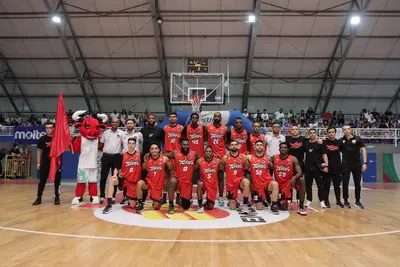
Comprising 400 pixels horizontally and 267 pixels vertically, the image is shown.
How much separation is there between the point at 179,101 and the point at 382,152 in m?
11.3

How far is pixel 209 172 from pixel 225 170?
0.45m

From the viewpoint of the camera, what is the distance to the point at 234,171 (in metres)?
5.94

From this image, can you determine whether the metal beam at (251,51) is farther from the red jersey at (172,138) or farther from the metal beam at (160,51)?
the red jersey at (172,138)

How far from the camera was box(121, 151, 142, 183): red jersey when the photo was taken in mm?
5934

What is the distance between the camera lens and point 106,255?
3.07 m

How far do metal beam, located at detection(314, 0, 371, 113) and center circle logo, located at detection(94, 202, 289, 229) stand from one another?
1425 cm

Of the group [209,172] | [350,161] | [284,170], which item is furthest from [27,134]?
[350,161]

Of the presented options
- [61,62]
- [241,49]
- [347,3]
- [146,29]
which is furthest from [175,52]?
[347,3]

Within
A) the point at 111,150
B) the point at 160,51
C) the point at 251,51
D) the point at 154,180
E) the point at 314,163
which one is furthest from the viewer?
the point at 160,51

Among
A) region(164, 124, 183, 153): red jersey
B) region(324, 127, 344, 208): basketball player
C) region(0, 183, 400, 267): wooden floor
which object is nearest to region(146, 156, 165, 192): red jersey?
region(164, 124, 183, 153): red jersey

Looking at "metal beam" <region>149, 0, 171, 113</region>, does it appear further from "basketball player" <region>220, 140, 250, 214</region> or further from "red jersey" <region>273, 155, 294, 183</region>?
"red jersey" <region>273, 155, 294, 183</region>

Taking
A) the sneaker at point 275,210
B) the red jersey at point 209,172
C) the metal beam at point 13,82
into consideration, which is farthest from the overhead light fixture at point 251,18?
the metal beam at point 13,82

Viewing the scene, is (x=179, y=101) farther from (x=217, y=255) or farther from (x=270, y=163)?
→ (x=217, y=255)

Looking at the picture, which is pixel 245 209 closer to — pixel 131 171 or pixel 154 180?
pixel 154 180
